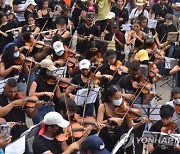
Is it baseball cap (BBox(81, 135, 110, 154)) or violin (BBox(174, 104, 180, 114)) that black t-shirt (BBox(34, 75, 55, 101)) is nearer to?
violin (BBox(174, 104, 180, 114))

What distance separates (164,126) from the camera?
6414mm

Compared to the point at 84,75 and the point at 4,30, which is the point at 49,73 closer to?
the point at 84,75

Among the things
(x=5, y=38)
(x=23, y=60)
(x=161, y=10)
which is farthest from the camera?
(x=161, y=10)

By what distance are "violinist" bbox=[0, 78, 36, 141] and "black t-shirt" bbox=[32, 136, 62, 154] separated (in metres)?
1.01

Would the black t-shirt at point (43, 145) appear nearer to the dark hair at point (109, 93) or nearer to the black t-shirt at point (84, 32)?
the dark hair at point (109, 93)

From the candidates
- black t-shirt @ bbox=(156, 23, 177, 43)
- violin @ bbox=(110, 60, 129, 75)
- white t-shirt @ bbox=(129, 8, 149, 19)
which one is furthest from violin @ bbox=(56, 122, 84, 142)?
white t-shirt @ bbox=(129, 8, 149, 19)

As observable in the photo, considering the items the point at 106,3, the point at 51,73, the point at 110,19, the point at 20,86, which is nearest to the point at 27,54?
the point at 20,86

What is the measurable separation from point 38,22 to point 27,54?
80.0 inches

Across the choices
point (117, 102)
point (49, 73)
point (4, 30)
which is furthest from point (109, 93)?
point (4, 30)

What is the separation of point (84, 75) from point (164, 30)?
14.0ft

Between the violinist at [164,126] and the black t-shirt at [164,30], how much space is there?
5.46 meters

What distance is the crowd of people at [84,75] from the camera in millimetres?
6316

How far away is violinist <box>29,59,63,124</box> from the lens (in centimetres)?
744

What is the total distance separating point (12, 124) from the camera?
6.44 metres
